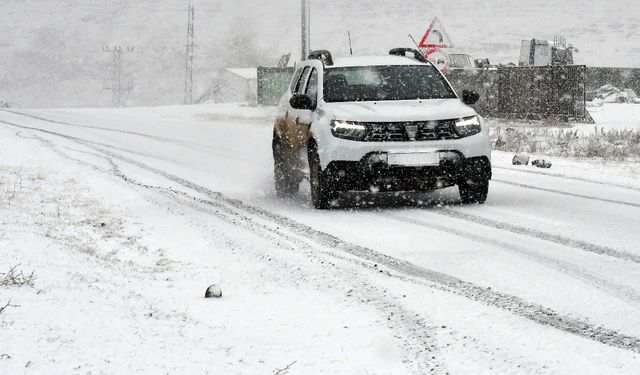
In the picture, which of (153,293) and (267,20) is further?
(267,20)

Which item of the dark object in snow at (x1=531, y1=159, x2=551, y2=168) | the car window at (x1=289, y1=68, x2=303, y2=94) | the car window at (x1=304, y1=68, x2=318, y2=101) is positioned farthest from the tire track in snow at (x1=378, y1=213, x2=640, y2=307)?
the dark object in snow at (x1=531, y1=159, x2=551, y2=168)

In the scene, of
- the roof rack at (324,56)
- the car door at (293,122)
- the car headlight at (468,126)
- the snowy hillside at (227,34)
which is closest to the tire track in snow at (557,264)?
the car headlight at (468,126)

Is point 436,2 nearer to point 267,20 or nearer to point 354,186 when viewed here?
point 267,20

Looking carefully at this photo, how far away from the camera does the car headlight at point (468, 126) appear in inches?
417

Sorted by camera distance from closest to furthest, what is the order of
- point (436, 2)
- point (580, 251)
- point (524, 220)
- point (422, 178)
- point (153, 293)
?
1. point (153, 293)
2. point (580, 251)
3. point (524, 220)
4. point (422, 178)
5. point (436, 2)

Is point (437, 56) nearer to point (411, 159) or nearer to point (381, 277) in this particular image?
point (411, 159)

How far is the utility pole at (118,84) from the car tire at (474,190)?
9015cm

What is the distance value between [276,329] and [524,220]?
4885 mm

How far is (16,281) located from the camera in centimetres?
555

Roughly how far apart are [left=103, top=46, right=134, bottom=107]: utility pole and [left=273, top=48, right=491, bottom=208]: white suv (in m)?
89.2

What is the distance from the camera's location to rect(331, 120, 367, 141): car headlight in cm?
1043

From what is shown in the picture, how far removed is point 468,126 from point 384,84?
140 centimetres

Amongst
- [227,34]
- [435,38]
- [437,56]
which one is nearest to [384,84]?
[435,38]

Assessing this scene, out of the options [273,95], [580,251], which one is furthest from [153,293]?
[273,95]
